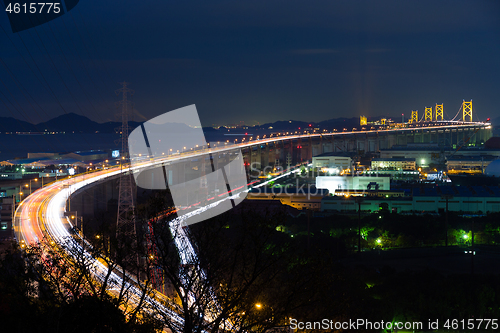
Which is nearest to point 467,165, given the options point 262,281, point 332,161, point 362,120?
point 332,161

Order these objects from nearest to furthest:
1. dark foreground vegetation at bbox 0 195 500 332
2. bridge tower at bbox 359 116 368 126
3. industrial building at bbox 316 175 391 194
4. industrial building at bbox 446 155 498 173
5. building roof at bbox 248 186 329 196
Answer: dark foreground vegetation at bbox 0 195 500 332
building roof at bbox 248 186 329 196
industrial building at bbox 316 175 391 194
industrial building at bbox 446 155 498 173
bridge tower at bbox 359 116 368 126

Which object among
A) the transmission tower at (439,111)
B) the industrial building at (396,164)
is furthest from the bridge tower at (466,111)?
the industrial building at (396,164)

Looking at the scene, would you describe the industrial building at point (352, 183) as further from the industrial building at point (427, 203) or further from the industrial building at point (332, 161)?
the industrial building at point (332, 161)

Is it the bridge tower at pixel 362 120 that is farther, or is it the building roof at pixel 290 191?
the bridge tower at pixel 362 120

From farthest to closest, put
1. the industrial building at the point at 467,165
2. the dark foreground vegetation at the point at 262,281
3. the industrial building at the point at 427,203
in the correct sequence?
the industrial building at the point at 467,165 < the industrial building at the point at 427,203 < the dark foreground vegetation at the point at 262,281

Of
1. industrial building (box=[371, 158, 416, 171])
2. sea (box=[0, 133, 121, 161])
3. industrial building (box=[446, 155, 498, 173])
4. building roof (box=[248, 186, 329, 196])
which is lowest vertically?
industrial building (box=[446, 155, 498, 173])

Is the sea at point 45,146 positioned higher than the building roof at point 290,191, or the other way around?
the sea at point 45,146

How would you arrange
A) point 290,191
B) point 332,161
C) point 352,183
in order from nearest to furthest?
point 290,191, point 352,183, point 332,161

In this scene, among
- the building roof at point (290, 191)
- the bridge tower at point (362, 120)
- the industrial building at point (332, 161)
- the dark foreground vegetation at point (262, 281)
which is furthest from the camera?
the bridge tower at point (362, 120)

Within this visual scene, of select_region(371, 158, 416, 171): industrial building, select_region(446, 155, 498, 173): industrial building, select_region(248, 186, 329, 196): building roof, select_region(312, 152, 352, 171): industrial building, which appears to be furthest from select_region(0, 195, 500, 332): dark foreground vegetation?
select_region(446, 155, 498, 173): industrial building

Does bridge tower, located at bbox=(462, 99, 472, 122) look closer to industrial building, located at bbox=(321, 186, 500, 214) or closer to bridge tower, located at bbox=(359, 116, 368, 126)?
bridge tower, located at bbox=(359, 116, 368, 126)

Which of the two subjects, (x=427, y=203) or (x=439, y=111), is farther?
(x=439, y=111)

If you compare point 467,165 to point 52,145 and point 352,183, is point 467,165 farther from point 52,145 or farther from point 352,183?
point 52,145
